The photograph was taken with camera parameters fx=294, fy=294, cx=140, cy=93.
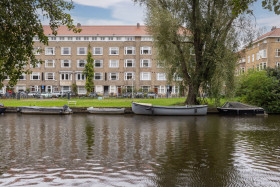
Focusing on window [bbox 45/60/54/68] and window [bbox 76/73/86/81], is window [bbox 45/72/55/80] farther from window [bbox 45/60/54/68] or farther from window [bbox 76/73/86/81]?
window [bbox 76/73/86/81]

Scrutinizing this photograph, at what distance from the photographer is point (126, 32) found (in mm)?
60125

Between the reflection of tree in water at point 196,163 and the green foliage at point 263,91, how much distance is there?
762 inches

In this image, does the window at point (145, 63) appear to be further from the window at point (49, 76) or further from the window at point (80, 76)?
the window at point (49, 76)

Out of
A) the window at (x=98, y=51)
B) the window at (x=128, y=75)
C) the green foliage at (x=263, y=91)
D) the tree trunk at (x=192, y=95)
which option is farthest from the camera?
the window at (x=128, y=75)

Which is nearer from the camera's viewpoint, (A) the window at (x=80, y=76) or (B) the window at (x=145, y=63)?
(A) the window at (x=80, y=76)

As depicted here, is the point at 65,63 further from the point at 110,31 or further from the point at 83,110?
the point at 83,110

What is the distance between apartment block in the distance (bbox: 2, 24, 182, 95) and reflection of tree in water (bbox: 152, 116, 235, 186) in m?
45.7

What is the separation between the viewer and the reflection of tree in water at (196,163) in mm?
7473

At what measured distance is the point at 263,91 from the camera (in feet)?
104

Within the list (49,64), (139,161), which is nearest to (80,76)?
(49,64)

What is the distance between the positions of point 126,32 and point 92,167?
53.4 metres

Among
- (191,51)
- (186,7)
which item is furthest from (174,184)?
(191,51)

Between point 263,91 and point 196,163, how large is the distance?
82.8ft

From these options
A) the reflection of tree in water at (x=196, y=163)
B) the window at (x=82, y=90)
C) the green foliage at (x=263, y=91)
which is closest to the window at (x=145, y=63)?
the window at (x=82, y=90)
